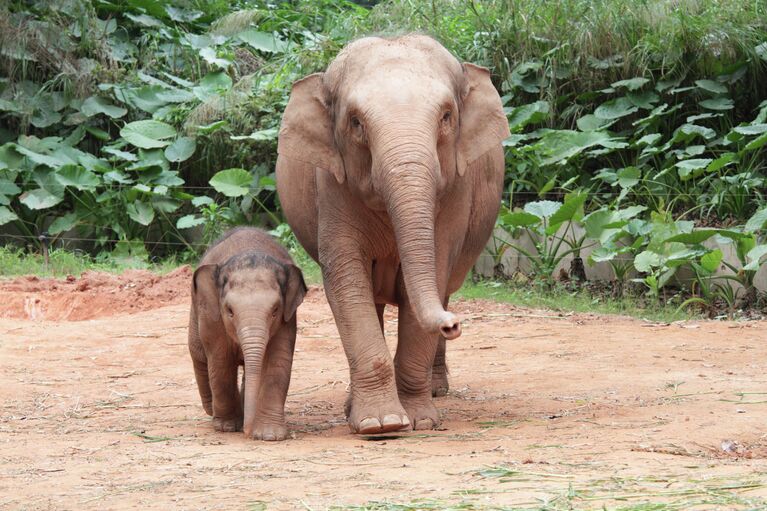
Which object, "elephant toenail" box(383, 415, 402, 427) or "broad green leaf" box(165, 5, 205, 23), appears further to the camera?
"broad green leaf" box(165, 5, 205, 23)

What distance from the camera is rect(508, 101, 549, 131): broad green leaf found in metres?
14.0

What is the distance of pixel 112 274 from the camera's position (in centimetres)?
1335

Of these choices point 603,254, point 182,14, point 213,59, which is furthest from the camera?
point 182,14

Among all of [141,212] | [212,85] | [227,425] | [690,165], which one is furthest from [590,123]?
[227,425]

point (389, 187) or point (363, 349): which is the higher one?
point (389, 187)

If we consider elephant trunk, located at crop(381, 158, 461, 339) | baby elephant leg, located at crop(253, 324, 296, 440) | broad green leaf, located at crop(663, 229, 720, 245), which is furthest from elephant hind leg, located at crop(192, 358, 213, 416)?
broad green leaf, located at crop(663, 229, 720, 245)

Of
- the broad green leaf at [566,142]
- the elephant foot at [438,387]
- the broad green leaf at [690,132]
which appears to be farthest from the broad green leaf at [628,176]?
the elephant foot at [438,387]

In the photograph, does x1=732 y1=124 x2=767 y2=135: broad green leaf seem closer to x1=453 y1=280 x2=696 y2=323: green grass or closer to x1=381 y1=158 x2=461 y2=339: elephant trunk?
x1=453 y1=280 x2=696 y2=323: green grass

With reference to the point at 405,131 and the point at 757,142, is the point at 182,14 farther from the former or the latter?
the point at 405,131

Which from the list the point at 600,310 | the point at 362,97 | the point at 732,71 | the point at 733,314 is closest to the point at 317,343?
the point at 600,310

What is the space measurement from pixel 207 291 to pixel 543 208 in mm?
6653

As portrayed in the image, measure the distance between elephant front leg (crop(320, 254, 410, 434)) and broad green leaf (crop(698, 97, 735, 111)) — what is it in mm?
7685

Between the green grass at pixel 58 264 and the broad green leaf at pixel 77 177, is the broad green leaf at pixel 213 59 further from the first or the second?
the green grass at pixel 58 264

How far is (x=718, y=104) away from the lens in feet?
43.8
